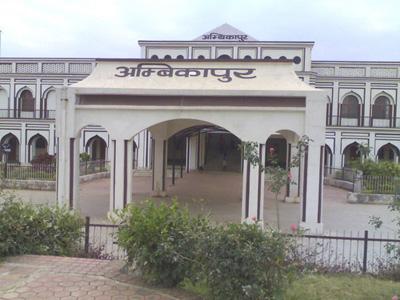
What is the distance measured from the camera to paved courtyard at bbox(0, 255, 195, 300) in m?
5.68

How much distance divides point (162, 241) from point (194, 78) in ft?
27.7

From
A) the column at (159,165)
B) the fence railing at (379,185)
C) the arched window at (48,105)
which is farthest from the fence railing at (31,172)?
the arched window at (48,105)

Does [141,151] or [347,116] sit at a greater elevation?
[347,116]

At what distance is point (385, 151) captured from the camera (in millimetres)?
37438

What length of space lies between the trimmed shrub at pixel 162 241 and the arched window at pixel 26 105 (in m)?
35.0

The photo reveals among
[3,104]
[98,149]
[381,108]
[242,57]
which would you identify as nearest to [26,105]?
[3,104]

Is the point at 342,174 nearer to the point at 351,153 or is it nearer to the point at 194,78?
the point at 351,153

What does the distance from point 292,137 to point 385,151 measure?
820 inches

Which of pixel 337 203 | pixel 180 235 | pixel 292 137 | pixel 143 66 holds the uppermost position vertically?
pixel 143 66

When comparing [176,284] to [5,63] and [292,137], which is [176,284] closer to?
[292,137]

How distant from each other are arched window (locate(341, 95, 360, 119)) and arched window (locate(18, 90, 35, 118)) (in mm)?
25052

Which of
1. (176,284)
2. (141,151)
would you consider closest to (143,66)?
(176,284)

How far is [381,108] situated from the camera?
3647 cm

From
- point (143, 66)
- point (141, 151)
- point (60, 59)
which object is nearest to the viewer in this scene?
point (143, 66)
